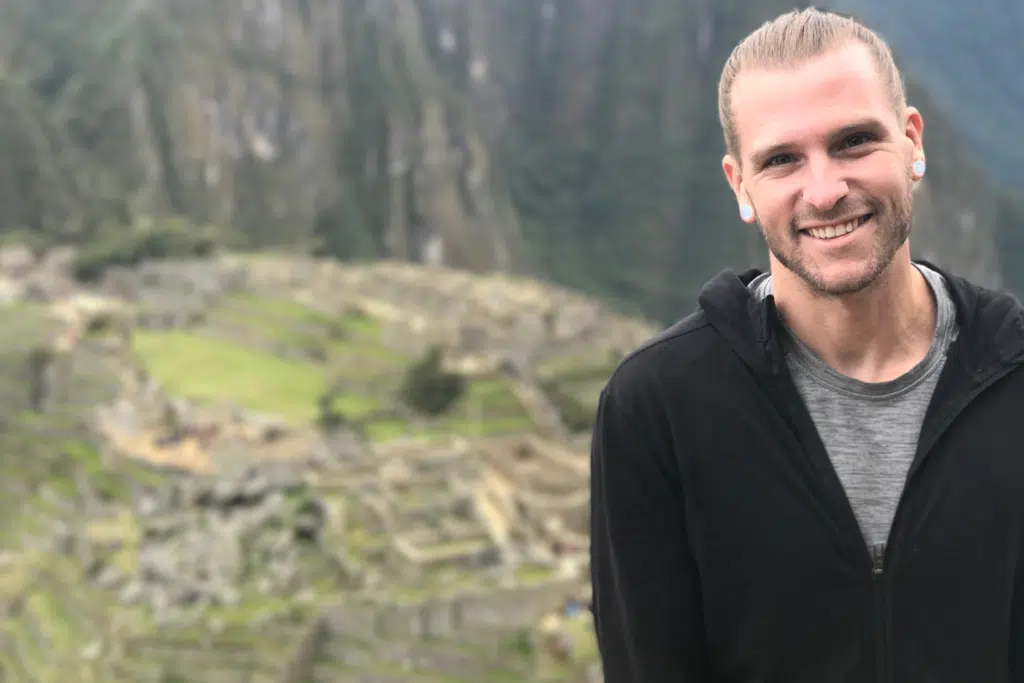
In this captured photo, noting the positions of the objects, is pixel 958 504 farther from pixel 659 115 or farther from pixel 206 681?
pixel 659 115

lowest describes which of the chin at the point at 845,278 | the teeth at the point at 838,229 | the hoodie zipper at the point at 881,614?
the hoodie zipper at the point at 881,614

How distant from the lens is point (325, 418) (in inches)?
844

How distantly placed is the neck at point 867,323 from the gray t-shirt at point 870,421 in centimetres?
3

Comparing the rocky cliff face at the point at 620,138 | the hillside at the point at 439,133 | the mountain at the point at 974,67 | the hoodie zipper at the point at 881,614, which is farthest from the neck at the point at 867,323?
the mountain at the point at 974,67

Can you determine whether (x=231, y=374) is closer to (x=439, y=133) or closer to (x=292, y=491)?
(x=292, y=491)

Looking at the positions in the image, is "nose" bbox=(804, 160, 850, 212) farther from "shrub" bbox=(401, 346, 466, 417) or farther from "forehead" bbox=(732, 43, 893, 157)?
"shrub" bbox=(401, 346, 466, 417)

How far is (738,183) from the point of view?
219 centimetres

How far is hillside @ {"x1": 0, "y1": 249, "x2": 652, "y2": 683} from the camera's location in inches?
442

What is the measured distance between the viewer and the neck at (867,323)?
6.89ft

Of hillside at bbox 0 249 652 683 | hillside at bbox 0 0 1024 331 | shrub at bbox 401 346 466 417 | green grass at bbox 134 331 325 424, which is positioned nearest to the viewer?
hillside at bbox 0 249 652 683

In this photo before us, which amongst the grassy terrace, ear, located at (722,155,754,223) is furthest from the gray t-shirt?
the grassy terrace

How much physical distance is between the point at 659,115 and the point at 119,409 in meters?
104

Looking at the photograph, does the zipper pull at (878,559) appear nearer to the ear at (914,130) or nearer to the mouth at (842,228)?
the mouth at (842,228)

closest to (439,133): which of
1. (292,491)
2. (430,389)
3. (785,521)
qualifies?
(430,389)
